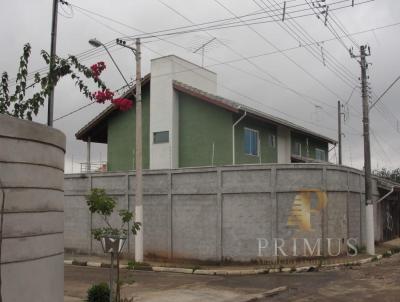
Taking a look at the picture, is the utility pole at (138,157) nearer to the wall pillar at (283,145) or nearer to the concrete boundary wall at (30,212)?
the wall pillar at (283,145)

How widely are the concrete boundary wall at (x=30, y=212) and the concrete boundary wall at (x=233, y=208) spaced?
1280 centimetres

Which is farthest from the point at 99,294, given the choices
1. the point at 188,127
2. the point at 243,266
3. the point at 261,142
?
the point at 261,142

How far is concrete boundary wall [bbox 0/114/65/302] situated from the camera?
604cm

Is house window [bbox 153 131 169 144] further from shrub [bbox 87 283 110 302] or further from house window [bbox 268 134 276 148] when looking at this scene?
shrub [bbox 87 283 110 302]

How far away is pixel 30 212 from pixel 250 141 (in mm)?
20278

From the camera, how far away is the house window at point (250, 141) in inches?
1014

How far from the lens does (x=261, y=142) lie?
2714 cm

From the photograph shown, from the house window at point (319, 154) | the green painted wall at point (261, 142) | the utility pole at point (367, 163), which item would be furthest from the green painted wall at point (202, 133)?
the house window at point (319, 154)

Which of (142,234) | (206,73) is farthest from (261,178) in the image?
(206,73)

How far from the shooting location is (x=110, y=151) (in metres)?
28.6

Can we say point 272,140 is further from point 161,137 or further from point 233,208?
point 233,208

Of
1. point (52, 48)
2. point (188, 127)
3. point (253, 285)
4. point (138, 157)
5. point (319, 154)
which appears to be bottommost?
point (253, 285)

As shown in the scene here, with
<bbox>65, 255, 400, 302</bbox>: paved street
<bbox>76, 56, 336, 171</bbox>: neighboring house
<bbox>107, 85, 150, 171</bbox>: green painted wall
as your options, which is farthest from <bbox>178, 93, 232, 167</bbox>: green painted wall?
<bbox>65, 255, 400, 302</bbox>: paved street

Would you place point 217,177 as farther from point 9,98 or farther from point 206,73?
point 9,98
